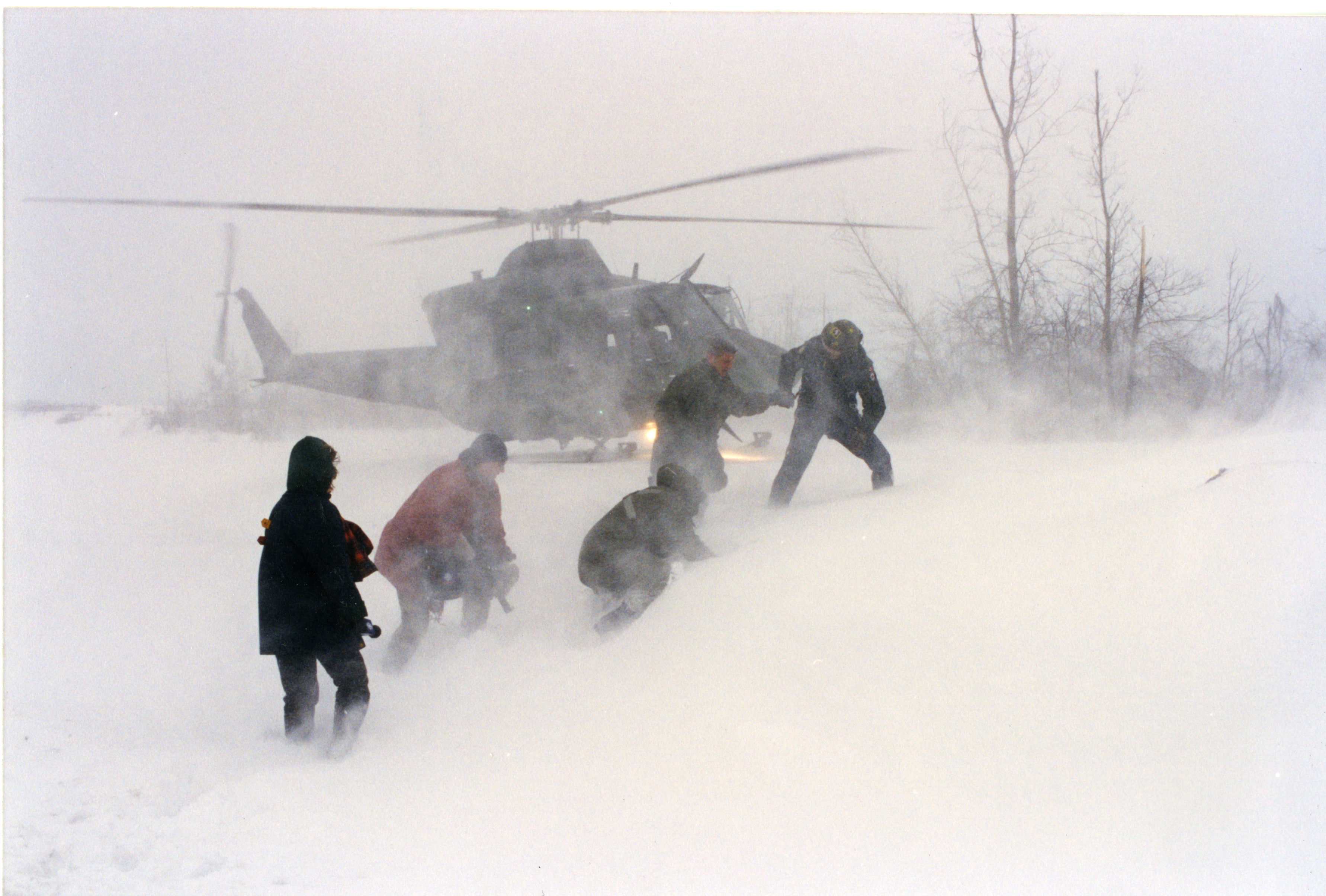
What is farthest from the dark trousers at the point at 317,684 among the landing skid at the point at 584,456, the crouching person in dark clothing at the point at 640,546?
the landing skid at the point at 584,456

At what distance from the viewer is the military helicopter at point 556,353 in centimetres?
679

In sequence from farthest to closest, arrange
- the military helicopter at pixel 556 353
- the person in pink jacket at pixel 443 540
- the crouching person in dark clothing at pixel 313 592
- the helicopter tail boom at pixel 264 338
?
the military helicopter at pixel 556 353
the helicopter tail boom at pixel 264 338
the person in pink jacket at pixel 443 540
the crouching person in dark clothing at pixel 313 592

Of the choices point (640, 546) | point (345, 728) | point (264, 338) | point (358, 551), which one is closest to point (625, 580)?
point (640, 546)

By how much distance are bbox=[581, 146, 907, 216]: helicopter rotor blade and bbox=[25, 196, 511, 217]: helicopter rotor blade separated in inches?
33.4

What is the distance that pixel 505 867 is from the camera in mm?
2787

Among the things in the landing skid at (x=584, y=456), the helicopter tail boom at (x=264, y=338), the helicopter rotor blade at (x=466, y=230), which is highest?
the helicopter rotor blade at (x=466, y=230)

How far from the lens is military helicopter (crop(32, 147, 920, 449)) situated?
6.79 metres

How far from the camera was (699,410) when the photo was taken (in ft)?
17.1

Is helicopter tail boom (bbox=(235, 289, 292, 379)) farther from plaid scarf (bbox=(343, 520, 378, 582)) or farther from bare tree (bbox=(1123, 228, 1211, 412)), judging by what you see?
bare tree (bbox=(1123, 228, 1211, 412))

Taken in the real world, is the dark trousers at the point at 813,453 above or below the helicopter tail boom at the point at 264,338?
below

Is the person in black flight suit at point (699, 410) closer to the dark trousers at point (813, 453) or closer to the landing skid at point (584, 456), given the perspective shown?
the dark trousers at point (813, 453)

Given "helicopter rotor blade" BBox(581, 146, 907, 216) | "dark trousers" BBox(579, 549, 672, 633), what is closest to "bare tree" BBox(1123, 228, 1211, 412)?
"helicopter rotor blade" BBox(581, 146, 907, 216)

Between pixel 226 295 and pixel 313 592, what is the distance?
3.05 m

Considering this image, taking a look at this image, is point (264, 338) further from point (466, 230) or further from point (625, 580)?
point (625, 580)
